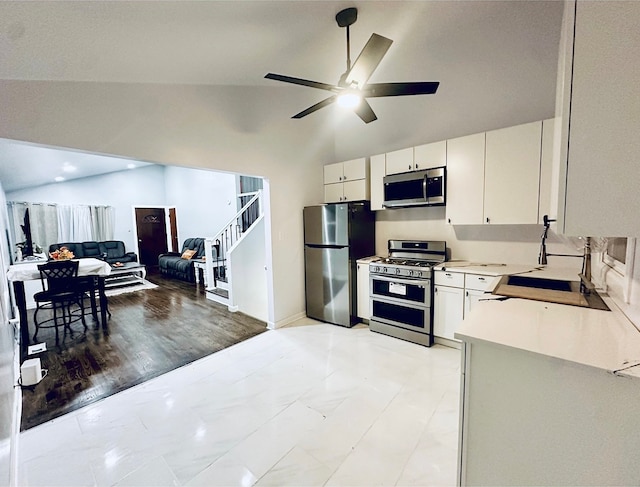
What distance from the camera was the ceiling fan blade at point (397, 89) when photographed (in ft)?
6.59

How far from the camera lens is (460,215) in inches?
120

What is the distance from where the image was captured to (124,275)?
698 cm

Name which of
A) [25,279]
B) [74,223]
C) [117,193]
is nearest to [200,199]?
[117,193]

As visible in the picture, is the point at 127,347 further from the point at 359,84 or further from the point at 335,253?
the point at 359,84

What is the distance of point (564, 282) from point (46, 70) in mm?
3966

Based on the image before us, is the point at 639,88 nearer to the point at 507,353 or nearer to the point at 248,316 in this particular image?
the point at 507,353

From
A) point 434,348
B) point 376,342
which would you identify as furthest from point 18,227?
point 434,348

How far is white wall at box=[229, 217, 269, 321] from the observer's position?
447 centimetres

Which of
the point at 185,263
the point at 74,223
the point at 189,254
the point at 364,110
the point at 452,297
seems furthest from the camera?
the point at 74,223

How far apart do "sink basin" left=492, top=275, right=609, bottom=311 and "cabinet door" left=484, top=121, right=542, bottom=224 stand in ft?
2.44

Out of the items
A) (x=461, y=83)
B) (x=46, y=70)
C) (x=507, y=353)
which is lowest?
(x=507, y=353)

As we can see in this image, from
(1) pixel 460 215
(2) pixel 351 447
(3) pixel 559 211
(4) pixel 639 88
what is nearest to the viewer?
(4) pixel 639 88

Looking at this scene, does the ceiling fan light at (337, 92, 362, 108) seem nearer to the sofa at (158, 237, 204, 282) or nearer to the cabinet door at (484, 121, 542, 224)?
the cabinet door at (484, 121, 542, 224)

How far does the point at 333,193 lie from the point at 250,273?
187 cm
